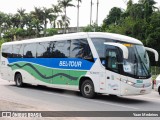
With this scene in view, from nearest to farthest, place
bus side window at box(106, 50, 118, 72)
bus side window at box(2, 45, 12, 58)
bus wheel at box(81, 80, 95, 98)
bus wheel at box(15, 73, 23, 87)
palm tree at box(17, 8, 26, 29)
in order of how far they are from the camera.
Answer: bus side window at box(106, 50, 118, 72) → bus wheel at box(81, 80, 95, 98) → bus wheel at box(15, 73, 23, 87) → bus side window at box(2, 45, 12, 58) → palm tree at box(17, 8, 26, 29)

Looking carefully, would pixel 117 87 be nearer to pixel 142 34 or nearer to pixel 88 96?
pixel 88 96

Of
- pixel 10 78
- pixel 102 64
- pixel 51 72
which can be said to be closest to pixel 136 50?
pixel 102 64

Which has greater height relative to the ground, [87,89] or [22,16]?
[22,16]

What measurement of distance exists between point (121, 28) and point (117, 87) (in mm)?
33940

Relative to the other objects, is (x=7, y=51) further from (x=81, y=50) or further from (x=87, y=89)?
(x=87, y=89)

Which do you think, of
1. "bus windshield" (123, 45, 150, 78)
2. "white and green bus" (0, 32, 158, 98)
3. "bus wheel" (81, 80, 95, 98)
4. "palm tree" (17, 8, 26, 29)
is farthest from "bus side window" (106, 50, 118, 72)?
"palm tree" (17, 8, 26, 29)

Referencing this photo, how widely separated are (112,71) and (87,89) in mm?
1970

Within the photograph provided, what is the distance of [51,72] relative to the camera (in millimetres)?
18047

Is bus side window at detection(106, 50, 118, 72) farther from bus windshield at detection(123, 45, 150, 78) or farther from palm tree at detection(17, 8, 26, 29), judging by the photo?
palm tree at detection(17, 8, 26, 29)

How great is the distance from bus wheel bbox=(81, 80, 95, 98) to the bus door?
3.63 ft

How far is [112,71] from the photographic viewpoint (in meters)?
14.3

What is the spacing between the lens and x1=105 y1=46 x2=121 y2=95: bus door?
14.1 meters

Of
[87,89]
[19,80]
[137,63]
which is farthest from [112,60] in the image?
[19,80]

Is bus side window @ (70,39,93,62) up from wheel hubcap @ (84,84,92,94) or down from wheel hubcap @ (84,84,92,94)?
up
